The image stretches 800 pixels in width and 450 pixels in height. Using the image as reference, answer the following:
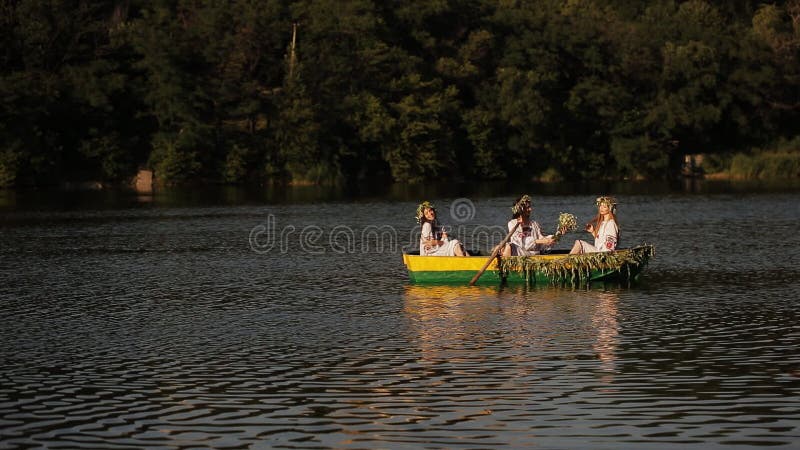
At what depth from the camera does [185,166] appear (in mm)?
93875

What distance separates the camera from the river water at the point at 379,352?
1595 centimetres

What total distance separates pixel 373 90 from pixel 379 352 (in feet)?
258

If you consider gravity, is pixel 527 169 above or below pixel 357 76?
below

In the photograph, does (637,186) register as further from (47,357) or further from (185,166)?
(47,357)

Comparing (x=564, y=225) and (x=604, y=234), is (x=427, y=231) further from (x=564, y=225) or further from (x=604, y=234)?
(x=604, y=234)

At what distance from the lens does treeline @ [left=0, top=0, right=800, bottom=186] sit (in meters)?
93.9

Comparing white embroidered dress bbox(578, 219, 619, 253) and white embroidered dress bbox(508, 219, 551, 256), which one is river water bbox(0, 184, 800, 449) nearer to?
white embroidered dress bbox(578, 219, 619, 253)

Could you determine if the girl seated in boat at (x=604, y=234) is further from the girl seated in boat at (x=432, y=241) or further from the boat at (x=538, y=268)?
the girl seated in boat at (x=432, y=241)

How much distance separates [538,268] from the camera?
30.2 metres

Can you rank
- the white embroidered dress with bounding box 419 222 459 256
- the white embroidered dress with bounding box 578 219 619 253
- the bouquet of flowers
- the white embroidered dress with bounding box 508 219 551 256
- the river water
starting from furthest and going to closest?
the white embroidered dress with bounding box 419 222 459 256 → the white embroidered dress with bounding box 508 219 551 256 → the bouquet of flowers → the white embroidered dress with bounding box 578 219 619 253 → the river water

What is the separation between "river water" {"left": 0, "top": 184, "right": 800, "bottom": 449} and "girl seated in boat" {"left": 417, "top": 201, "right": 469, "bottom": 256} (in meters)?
1.12

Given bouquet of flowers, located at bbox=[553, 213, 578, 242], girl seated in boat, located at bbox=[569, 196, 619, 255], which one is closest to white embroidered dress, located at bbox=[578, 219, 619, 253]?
girl seated in boat, located at bbox=[569, 196, 619, 255]

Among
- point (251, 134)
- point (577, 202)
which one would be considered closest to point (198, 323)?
point (577, 202)

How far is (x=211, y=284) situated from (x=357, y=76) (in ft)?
223
